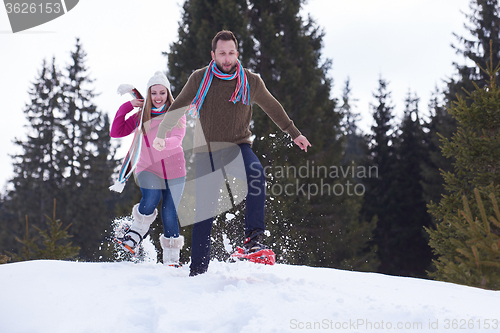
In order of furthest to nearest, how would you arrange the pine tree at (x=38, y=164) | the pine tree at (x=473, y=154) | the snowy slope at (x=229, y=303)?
the pine tree at (x=38, y=164) < the pine tree at (x=473, y=154) < the snowy slope at (x=229, y=303)

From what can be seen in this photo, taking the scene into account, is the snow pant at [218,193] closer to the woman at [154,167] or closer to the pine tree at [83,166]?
the woman at [154,167]

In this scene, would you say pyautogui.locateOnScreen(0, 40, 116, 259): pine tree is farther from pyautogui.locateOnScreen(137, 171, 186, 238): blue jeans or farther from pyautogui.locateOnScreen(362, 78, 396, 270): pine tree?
pyautogui.locateOnScreen(137, 171, 186, 238): blue jeans

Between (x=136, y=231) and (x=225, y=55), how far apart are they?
6.96 ft

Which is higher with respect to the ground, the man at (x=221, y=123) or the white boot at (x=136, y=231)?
the man at (x=221, y=123)

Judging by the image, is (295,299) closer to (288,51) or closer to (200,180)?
(200,180)

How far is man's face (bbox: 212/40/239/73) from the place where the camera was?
3633mm

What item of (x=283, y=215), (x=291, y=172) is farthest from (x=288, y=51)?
(x=283, y=215)

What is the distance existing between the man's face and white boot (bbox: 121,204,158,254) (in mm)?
1874

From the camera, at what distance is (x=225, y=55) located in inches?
143

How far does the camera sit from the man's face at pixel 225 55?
3633 mm

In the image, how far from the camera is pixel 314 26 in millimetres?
16812


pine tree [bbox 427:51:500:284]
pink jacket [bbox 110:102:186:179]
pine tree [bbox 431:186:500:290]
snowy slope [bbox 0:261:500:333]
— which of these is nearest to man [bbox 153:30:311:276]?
snowy slope [bbox 0:261:500:333]

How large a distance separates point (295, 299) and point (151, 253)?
139 inches

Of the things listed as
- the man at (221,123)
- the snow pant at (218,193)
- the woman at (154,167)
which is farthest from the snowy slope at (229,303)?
the woman at (154,167)
